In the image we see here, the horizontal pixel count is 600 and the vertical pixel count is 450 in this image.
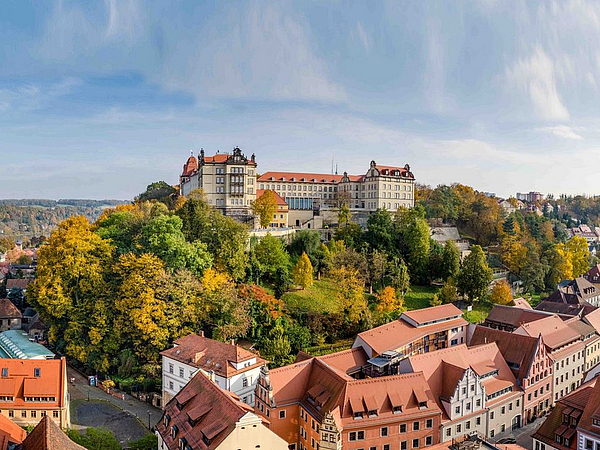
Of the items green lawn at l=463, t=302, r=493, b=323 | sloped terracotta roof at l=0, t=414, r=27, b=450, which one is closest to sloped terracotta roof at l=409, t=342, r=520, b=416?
green lawn at l=463, t=302, r=493, b=323

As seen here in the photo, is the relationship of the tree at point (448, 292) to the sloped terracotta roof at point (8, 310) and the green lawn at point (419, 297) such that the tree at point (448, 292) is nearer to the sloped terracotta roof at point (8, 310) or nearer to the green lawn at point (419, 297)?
the green lawn at point (419, 297)

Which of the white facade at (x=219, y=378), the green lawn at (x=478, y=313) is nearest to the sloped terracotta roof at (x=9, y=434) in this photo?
the white facade at (x=219, y=378)

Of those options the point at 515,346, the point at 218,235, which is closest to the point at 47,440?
the point at 218,235

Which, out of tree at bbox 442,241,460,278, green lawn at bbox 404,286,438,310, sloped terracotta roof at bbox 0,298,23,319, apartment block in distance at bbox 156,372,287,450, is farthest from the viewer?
tree at bbox 442,241,460,278

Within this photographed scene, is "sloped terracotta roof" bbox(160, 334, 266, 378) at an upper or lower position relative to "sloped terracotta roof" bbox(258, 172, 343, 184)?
lower

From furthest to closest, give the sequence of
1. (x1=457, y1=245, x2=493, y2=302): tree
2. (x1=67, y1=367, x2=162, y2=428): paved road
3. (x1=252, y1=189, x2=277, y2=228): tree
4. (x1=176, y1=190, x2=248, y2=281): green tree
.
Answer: (x1=252, y1=189, x2=277, y2=228): tree → (x1=457, y1=245, x2=493, y2=302): tree → (x1=176, y1=190, x2=248, y2=281): green tree → (x1=67, y1=367, x2=162, y2=428): paved road

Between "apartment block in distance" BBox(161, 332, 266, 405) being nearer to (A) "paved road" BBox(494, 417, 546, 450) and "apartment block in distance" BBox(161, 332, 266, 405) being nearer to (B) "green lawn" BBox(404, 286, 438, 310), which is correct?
(A) "paved road" BBox(494, 417, 546, 450)

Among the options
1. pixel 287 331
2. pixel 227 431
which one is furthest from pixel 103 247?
pixel 227 431
